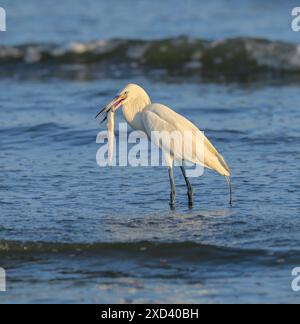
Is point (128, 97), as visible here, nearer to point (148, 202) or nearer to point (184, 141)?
point (184, 141)

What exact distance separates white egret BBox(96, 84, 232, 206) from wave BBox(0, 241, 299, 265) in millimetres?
1337

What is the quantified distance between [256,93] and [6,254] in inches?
279

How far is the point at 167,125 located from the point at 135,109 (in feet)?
1.53

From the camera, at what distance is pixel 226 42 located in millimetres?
15977

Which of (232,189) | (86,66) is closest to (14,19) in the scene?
(86,66)

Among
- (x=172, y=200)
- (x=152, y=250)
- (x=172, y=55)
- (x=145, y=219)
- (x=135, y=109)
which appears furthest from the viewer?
(x=172, y=55)

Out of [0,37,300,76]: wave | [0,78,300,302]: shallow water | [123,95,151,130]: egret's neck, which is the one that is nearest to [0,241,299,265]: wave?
[0,78,300,302]: shallow water

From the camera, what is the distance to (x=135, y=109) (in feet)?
28.1

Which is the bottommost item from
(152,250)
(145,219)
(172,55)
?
(152,250)

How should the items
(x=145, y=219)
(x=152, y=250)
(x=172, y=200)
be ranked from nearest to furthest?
(x=152, y=250)
(x=145, y=219)
(x=172, y=200)

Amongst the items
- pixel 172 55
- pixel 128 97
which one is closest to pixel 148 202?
pixel 128 97

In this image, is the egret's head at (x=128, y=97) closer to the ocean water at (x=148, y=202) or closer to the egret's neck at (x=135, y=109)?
the egret's neck at (x=135, y=109)

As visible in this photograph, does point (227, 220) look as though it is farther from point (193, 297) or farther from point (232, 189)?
point (193, 297)
